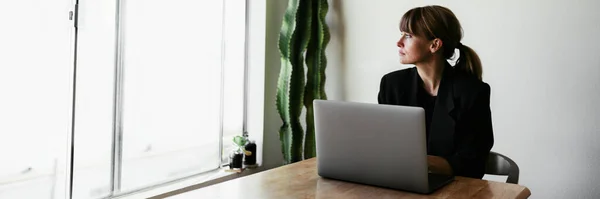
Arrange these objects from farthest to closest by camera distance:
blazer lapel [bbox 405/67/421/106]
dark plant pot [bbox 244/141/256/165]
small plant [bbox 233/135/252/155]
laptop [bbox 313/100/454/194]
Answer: dark plant pot [bbox 244/141/256/165] → small plant [bbox 233/135/252/155] → blazer lapel [bbox 405/67/421/106] → laptop [bbox 313/100/454/194]

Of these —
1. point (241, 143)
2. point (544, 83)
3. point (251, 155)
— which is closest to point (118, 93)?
point (241, 143)

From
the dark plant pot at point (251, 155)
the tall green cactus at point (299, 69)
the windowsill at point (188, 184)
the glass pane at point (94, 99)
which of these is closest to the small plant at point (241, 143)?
the dark plant pot at point (251, 155)

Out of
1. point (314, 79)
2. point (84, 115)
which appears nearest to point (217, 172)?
point (314, 79)

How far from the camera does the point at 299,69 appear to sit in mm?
3443

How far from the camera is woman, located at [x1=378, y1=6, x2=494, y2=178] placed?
7.81 ft

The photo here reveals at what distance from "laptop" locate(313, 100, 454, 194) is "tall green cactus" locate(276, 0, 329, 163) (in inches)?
60.9

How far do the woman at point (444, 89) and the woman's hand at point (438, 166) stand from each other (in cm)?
18

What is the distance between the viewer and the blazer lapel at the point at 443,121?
2410mm

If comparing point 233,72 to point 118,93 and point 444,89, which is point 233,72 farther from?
point 444,89

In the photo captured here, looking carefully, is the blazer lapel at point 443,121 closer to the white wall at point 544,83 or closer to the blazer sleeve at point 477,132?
the blazer sleeve at point 477,132

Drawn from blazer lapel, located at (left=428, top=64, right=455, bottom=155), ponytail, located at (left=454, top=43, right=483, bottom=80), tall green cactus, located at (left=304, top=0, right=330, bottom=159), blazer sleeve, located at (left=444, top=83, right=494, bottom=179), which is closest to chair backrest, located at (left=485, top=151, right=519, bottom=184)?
blazer sleeve, located at (left=444, top=83, right=494, bottom=179)

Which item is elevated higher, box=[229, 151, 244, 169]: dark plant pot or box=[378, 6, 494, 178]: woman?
box=[378, 6, 494, 178]: woman

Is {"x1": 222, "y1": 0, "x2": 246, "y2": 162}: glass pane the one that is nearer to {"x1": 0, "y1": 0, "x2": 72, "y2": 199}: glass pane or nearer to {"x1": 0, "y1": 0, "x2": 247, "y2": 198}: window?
{"x1": 0, "y1": 0, "x2": 247, "y2": 198}: window

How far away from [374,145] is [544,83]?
1.63 metres
